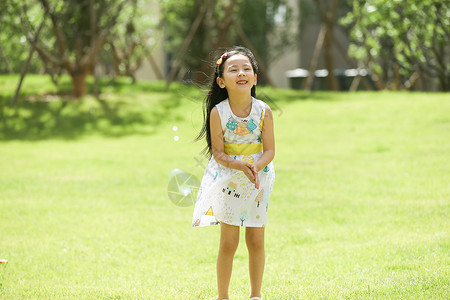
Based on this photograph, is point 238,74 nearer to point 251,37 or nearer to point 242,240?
point 242,240

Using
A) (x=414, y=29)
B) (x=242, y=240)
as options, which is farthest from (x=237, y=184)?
(x=414, y=29)

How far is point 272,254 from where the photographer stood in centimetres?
564

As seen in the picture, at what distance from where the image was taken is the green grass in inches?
184

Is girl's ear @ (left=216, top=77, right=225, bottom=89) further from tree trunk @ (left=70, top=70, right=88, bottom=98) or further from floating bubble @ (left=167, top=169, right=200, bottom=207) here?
tree trunk @ (left=70, top=70, right=88, bottom=98)

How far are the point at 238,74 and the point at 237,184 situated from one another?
0.66 metres

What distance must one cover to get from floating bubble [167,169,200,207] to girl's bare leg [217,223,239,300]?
45 centimetres

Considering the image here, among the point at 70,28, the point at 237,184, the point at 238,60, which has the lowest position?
the point at 70,28

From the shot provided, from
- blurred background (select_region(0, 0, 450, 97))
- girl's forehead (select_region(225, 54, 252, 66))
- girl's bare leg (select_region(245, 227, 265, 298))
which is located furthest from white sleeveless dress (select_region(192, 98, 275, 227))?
blurred background (select_region(0, 0, 450, 97))

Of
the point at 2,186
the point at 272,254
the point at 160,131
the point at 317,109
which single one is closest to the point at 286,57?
the point at 317,109

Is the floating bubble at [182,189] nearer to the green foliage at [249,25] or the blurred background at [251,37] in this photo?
the blurred background at [251,37]

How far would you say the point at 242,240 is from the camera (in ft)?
20.3

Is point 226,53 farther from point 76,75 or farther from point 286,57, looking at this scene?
point 286,57

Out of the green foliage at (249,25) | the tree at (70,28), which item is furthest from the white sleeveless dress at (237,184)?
the green foliage at (249,25)

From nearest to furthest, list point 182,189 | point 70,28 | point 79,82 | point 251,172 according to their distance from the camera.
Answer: point 251,172 → point 182,189 → point 79,82 → point 70,28
